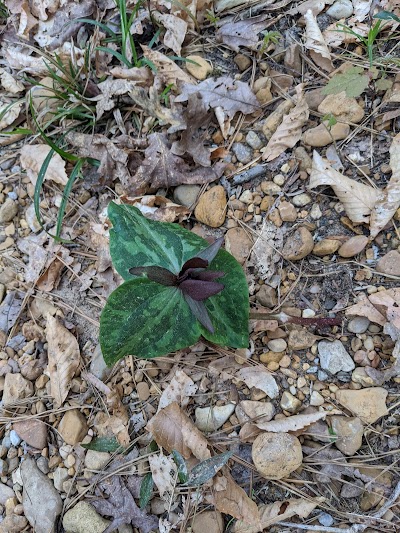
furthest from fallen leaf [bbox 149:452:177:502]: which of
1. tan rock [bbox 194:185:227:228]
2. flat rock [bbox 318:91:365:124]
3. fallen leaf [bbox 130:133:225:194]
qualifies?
flat rock [bbox 318:91:365:124]

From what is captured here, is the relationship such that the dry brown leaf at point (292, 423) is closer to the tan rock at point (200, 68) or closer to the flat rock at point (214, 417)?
the flat rock at point (214, 417)

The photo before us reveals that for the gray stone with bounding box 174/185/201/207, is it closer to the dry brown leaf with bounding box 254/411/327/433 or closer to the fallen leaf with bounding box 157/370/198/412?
the fallen leaf with bounding box 157/370/198/412

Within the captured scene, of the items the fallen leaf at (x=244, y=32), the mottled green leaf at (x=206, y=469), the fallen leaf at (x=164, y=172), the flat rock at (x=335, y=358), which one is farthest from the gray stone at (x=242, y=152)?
the mottled green leaf at (x=206, y=469)

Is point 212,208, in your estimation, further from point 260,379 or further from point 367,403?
point 367,403

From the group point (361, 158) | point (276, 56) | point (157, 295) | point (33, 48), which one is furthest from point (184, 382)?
point (33, 48)

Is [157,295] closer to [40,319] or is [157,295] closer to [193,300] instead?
[193,300]

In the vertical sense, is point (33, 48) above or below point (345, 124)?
above
